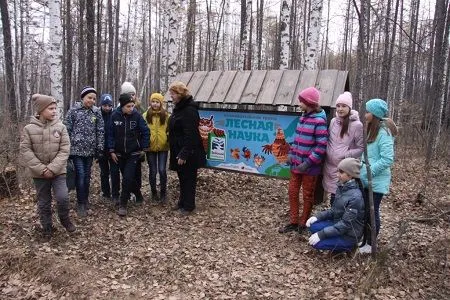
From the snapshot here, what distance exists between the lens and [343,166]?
4137mm

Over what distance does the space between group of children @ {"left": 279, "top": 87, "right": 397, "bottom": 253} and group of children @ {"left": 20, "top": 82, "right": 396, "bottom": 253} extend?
0.04ft

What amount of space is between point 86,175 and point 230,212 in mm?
2307

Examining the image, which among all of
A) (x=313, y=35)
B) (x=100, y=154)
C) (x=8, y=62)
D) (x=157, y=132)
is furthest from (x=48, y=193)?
(x=8, y=62)

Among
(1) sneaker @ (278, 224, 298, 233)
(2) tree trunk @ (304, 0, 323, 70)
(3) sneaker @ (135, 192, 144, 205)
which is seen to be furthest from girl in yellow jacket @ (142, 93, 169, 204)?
(2) tree trunk @ (304, 0, 323, 70)

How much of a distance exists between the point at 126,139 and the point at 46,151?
1.20 m

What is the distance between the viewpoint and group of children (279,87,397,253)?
4152 millimetres

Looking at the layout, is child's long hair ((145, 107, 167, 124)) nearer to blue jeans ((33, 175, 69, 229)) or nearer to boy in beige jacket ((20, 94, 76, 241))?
boy in beige jacket ((20, 94, 76, 241))

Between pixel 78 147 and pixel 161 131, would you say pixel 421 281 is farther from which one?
pixel 78 147

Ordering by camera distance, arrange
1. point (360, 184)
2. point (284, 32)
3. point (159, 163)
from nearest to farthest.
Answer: point (360, 184)
point (159, 163)
point (284, 32)

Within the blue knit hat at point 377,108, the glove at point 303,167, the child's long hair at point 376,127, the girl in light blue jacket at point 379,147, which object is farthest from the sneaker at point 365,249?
the blue knit hat at point 377,108

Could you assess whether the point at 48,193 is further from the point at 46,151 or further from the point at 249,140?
the point at 249,140

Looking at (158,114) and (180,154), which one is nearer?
(180,154)

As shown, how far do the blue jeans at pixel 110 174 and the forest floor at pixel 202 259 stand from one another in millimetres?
244

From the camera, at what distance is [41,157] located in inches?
173
